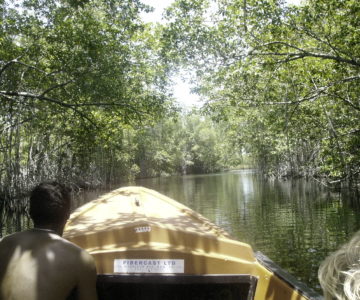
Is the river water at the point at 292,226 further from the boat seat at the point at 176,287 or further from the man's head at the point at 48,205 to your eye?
the man's head at the point at 48,205

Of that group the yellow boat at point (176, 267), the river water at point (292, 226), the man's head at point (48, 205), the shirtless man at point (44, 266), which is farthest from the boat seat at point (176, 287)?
the river water at point (292, 226)

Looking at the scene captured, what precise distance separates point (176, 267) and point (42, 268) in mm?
1293

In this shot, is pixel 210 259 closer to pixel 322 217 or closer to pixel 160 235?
pixel 160 235

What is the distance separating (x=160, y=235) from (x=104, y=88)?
8691 millimetres

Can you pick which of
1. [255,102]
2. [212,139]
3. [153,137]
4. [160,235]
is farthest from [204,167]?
[160,235]

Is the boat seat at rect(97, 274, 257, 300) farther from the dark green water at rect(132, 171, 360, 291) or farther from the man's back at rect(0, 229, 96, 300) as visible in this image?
the dark green water at rect(132, 171, 360, 291)

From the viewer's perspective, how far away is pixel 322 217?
11750 millimetres

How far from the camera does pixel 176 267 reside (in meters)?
2.96

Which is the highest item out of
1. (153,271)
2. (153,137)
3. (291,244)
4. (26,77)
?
(153,137)

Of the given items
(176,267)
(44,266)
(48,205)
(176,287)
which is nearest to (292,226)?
(176,287)

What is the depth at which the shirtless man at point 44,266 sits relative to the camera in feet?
6.30

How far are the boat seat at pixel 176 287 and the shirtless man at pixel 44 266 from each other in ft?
2.45

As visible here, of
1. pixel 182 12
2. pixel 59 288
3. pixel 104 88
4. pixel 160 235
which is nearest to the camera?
pixel 59 288

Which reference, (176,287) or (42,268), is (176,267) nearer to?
(176,287)
